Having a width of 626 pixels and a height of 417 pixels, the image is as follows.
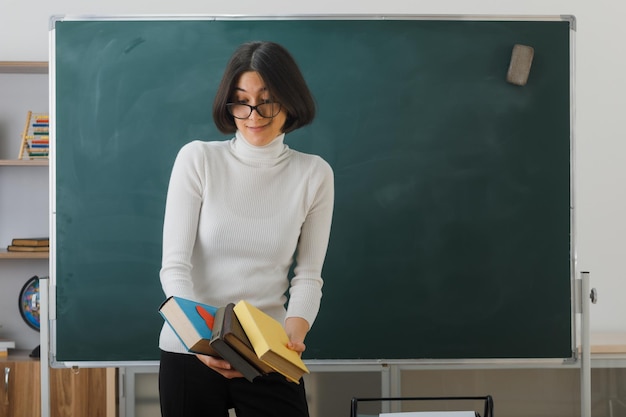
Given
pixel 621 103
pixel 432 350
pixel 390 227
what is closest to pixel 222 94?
pixel 390 227

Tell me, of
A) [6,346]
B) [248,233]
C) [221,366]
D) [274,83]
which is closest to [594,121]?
[274,83]

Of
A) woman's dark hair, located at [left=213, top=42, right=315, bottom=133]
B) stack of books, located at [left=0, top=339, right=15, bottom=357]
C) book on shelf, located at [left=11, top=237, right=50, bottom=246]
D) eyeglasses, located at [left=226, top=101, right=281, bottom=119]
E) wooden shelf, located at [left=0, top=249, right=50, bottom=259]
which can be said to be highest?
woman's dark hair, located at [left=213, top=42, right=315, bottom=133]

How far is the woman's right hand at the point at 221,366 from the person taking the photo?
1.69 m

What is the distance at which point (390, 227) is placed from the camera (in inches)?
93.8

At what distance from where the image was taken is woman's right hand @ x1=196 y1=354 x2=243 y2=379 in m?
1.69

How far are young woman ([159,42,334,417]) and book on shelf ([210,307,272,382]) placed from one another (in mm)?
105

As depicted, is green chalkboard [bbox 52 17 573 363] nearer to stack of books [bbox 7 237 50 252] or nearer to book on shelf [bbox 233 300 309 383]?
book on shelf [bbox 233 300 309 383]

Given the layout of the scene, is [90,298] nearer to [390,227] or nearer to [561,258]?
[390,227]

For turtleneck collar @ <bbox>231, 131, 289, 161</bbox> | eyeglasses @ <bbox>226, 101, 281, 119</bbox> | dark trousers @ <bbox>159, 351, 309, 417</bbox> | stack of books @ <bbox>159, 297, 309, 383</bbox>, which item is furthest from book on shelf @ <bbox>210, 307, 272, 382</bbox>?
eyeglasses @ <bbox>226, 101, 281, 119</bbox>

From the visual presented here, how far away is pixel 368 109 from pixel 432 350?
804mm

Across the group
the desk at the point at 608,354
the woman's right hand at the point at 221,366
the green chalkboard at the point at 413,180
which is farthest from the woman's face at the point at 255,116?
the desk at the point at 608,354

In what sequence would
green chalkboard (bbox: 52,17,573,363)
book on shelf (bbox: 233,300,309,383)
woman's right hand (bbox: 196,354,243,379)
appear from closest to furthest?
book on shelf (bbox: 233,300,309,383) < woman's right hand (bbox: 196,354,243,379) < green chalkboard (bbox: 52,17,573,363)

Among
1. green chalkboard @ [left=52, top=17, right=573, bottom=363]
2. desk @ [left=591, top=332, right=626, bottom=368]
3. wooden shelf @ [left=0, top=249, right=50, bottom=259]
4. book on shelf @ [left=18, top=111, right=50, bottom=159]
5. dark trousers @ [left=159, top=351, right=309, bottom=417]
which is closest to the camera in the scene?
dark trousers @ [left=159, top=351, right=309, bottom=417]

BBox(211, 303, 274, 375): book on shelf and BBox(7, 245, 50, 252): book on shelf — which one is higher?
BBox(7, 245, 50, 252): book on shelf
